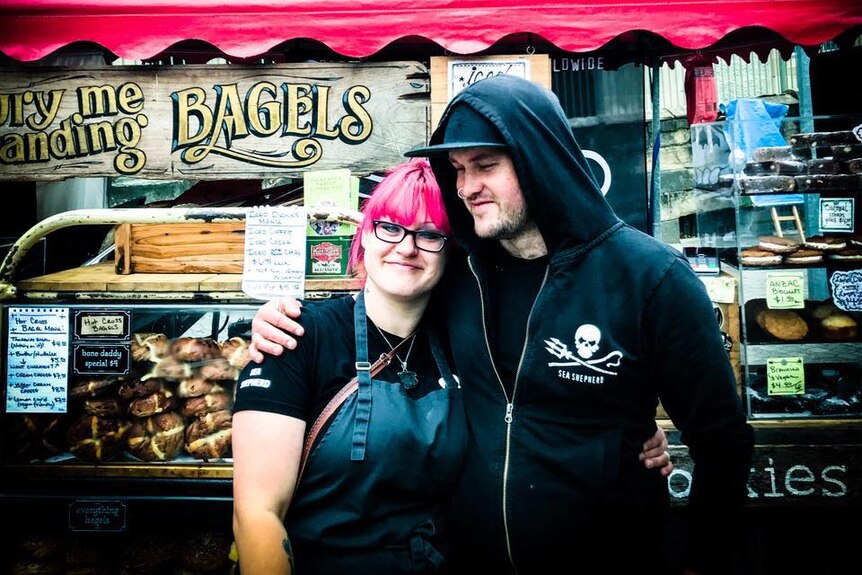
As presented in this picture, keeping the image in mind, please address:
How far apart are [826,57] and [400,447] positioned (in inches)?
196

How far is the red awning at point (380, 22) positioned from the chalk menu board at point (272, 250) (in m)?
1.04

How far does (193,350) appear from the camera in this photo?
9.88 ft

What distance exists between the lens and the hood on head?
1.83 m

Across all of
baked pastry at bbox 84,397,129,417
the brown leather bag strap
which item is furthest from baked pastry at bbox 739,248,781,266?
baked pastry at bbox 84,397,129,417

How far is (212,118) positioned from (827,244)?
3889 millimetres

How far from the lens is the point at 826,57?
458cm

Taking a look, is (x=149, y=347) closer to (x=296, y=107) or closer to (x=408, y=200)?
(x=296, y=107)

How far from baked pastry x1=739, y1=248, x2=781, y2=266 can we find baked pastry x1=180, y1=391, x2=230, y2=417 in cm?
324

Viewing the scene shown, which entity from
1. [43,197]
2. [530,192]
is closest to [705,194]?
[530,192]

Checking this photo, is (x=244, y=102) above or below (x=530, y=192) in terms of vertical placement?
above

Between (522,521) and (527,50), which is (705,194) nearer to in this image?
(527,50)

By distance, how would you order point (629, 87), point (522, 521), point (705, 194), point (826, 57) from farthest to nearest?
point (629, 87)
point (826, 57)
point (705, 194)
point (522, 521)

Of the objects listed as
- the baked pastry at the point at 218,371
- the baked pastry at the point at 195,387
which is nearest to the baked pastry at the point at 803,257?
the baked pastry at the point at 218,371

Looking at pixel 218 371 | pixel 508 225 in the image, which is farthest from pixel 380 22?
pixel 218 371
